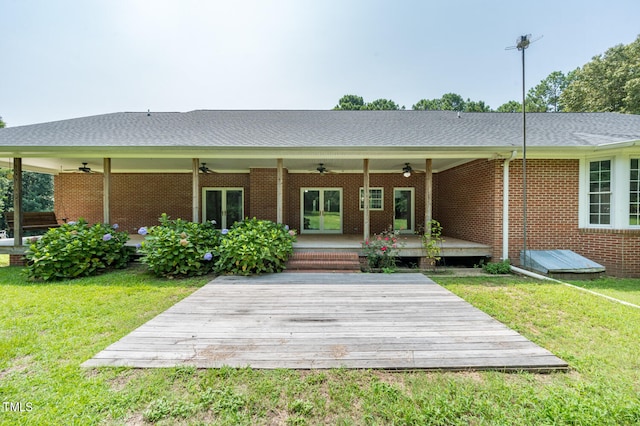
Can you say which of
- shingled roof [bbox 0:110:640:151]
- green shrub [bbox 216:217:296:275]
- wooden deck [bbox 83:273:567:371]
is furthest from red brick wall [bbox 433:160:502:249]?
green shrub [bbox 216:217:296:275]

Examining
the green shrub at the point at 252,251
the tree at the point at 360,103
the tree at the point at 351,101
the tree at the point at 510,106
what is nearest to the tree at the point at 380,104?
the tree at the point at 360,103

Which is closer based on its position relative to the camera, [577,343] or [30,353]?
[30,353]

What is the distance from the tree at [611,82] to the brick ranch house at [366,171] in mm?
16091

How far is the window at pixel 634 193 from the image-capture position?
6.55 metres

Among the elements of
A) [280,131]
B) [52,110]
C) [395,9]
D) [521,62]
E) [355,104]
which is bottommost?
[280,131]

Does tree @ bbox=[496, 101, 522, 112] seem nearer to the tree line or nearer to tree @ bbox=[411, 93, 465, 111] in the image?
tree @ bbox=[411, 93, 465, 111]

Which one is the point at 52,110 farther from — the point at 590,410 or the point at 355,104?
the point at 355,104

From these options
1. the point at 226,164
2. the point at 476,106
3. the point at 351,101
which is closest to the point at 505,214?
the point at 226,164

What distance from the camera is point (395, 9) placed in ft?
35.4

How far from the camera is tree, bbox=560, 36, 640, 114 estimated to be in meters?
20.1

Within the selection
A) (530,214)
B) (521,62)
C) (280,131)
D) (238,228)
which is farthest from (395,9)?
(238,228)

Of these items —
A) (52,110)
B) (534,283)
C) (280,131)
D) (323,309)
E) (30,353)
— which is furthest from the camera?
(52,110)

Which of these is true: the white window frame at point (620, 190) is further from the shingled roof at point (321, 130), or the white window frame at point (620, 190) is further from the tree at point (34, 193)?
the tree at point (34, 193)

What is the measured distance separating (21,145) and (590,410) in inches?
449
